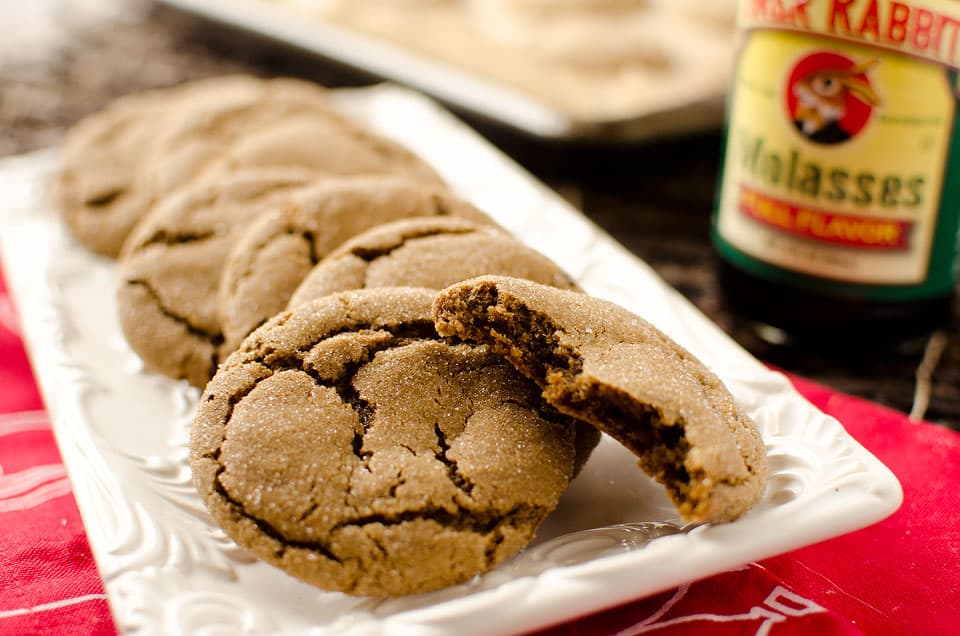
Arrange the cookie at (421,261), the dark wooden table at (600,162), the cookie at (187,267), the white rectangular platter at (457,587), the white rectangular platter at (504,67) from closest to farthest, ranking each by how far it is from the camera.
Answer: the white rectangular platter at (457,587)
the cookie at (421,261)
the cookie at (187,267)
the dark wooden table at (600,162)
the white rectangular platter at (504,67)

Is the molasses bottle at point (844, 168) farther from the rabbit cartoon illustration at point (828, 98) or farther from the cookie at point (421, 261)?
the cookie at point (421, 261)

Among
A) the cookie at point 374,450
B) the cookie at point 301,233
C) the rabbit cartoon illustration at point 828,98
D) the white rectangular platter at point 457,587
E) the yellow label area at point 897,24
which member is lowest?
the white rectangular platter at point 457,587

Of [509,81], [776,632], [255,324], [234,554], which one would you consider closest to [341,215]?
[255,324]

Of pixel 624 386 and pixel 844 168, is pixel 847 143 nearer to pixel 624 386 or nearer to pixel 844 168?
pixel 844 168

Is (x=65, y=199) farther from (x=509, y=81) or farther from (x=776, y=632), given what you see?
(x=776, y=632)

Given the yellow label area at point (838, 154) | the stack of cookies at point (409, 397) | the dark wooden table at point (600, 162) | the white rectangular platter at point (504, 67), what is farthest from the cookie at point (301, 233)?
the white rectangular platter at point (504, 67)

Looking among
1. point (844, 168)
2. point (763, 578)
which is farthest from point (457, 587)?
point (844, 168)

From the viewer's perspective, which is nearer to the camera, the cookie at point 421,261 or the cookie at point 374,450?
the cookie at point 374,450
